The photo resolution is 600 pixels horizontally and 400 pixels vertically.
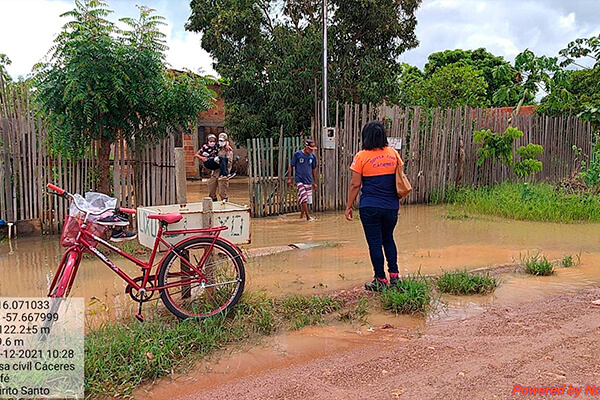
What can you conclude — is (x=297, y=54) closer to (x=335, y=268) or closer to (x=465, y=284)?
(x=335, y=268)

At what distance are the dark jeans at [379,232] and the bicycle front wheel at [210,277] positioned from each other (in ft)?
4.17

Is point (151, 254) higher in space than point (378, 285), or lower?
higher

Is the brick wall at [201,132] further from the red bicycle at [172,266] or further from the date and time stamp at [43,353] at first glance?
the red bicycle at [172,266]

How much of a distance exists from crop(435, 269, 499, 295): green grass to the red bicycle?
2.03 metres

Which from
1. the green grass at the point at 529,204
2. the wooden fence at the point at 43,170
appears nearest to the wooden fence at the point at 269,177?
the wooden fence at the point at 43,170

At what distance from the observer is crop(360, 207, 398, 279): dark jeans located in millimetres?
4902

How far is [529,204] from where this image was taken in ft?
31.2

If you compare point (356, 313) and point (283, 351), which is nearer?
point (283, 351)

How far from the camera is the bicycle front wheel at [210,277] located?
426 cm

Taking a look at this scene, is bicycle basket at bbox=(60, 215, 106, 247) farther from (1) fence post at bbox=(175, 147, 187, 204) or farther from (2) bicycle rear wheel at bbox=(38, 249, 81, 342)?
(1) fence post at bbox=(175, 147, 187, 204)

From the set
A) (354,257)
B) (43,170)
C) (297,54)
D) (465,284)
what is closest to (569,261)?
(465,284)

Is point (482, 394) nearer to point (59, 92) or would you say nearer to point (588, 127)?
point (59, 92)

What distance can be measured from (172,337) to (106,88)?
13.7ft

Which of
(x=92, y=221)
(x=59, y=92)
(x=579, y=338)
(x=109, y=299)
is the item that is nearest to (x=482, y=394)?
(x=579, y=338)
